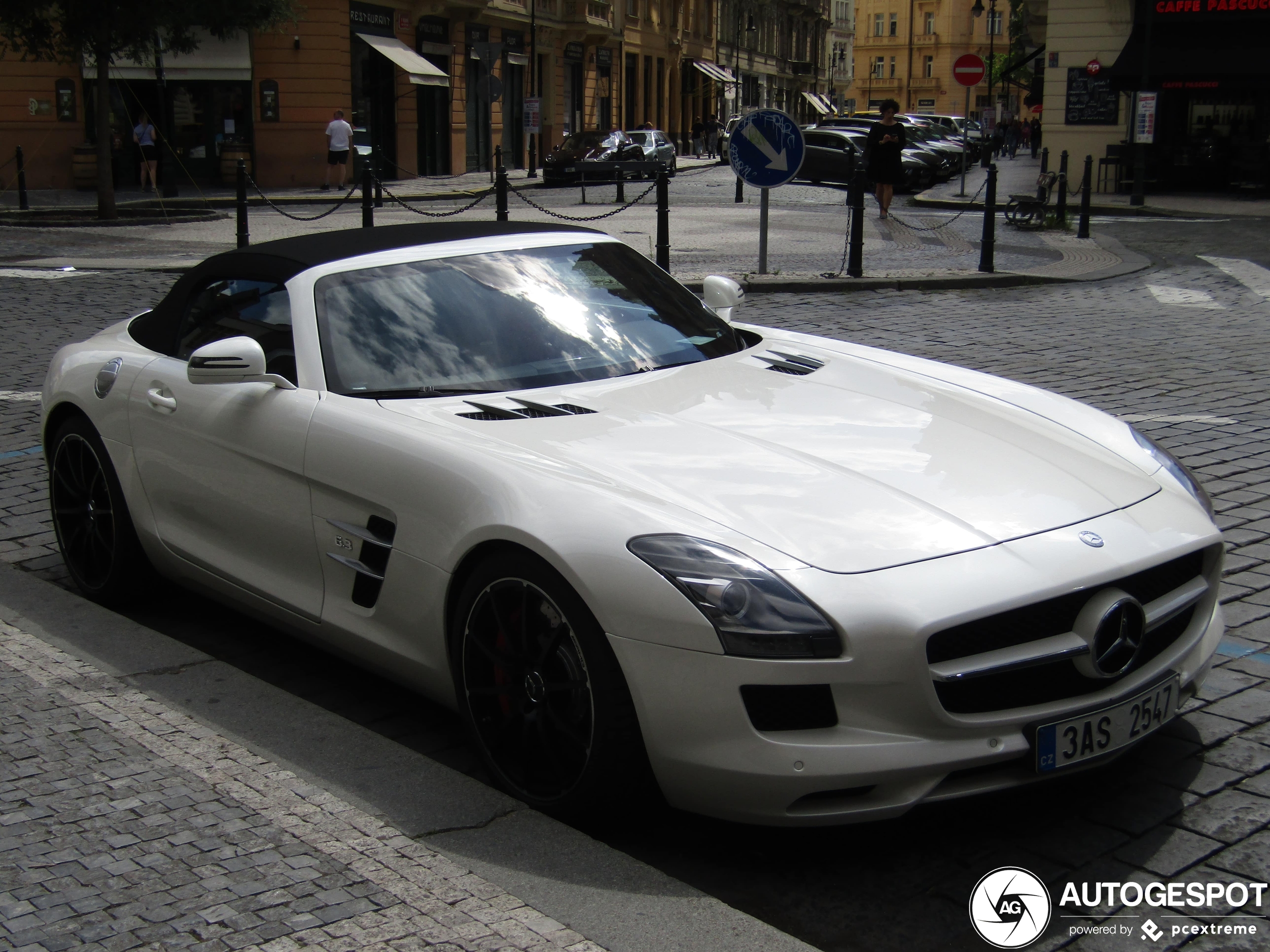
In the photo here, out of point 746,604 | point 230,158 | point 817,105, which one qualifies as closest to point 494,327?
point 746,604

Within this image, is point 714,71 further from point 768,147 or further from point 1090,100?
point 768,147

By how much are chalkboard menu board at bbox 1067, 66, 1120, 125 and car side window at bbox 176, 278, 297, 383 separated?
29888 millimetres

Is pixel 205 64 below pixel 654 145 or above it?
above

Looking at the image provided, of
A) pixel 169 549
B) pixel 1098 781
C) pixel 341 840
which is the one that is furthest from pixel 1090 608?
pixel 169 549

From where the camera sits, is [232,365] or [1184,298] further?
[1184,298]

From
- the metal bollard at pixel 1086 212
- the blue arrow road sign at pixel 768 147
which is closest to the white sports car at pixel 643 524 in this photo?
the blue arrow road sign at pixel 768 147

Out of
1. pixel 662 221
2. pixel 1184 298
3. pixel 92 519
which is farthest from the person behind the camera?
pixel 662 221

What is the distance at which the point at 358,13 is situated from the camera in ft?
119

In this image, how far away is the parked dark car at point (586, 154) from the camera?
34.6 meters

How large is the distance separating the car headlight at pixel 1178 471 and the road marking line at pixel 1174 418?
349 centimetres

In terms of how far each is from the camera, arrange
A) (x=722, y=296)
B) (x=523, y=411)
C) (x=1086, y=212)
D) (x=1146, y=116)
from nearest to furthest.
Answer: (x=523, y=411) < (x=722, y=296) < (x=1086, y=212) < (x=1146, y=116)

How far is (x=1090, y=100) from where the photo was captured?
31.6 metres

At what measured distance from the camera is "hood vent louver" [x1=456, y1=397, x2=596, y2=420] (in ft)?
12.0

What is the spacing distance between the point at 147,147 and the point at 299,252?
2838 centimetres
